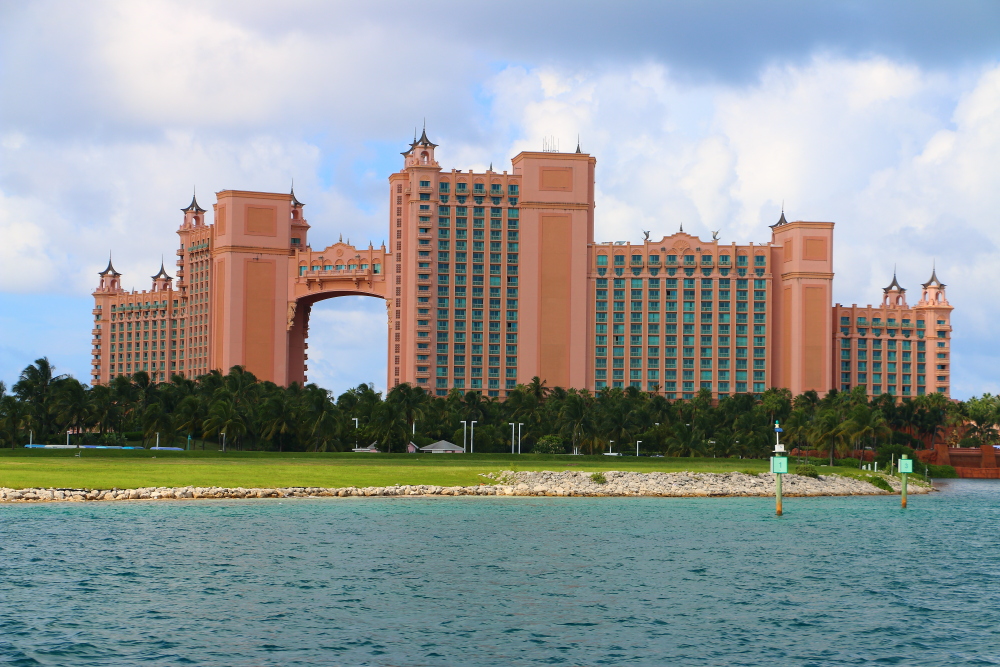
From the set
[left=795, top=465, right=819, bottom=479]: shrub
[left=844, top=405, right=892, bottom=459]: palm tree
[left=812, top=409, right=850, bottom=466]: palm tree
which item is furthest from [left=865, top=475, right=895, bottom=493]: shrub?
[left=844, top=405, right=892, bottom=459]: palm tree

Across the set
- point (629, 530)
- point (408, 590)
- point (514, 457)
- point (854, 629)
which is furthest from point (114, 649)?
point (514, 457)

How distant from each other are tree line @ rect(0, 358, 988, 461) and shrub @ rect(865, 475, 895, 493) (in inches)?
711

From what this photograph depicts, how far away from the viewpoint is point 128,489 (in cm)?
8019

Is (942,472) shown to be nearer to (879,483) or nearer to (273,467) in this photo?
(879,483)

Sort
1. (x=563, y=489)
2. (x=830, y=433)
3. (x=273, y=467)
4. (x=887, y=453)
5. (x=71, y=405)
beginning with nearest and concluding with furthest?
(x=563, y=489)
(x=273, y=467)
(x=71, y=405)
(x=830, y=433)
(x=887, y=453)

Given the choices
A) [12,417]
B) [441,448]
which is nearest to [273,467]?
[12,417]

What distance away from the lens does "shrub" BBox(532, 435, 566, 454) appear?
14338 centimetres

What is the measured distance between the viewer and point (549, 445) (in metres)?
144

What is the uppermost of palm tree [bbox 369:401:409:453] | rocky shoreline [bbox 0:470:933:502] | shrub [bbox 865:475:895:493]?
palm tree [bbox 369:401:409:453]

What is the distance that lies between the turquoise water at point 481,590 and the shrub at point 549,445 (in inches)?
2838

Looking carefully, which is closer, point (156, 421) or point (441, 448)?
point (156, 421)

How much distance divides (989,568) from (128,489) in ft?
185

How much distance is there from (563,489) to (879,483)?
38.9 metres

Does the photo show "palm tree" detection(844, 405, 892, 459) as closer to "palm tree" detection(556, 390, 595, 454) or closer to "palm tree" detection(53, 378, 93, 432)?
"palm tree" detection(556, 390, 595, 454)
